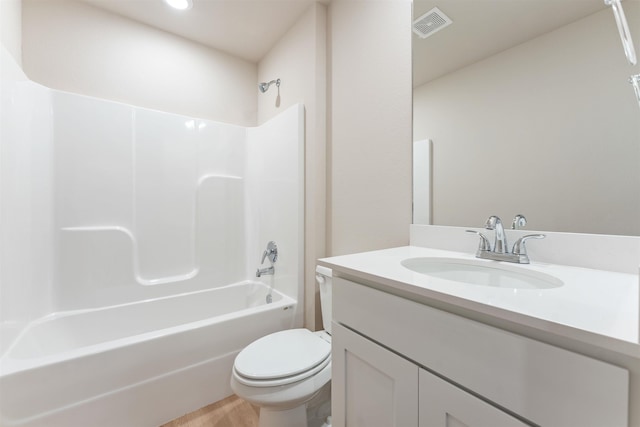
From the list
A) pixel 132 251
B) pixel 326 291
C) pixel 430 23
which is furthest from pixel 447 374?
pixel 132 251

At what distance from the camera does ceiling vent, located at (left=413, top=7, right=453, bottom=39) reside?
3.79 feet

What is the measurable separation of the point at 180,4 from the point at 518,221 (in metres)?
2.32

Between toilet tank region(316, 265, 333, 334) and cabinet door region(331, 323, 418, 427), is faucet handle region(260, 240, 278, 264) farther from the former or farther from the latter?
cabinet door region(331, 323, 418, 427)

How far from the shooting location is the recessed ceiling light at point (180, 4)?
170 cm

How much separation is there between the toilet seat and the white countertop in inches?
23.7

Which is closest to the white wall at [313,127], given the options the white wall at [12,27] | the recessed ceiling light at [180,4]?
the recessed ceiling light at [180,4]

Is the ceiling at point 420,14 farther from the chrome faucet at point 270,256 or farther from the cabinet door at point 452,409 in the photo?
the chrome faucet at point 270,256

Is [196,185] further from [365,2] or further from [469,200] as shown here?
[469,200]

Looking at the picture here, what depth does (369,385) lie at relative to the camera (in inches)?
31.0

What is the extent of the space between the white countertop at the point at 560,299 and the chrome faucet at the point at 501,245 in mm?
48

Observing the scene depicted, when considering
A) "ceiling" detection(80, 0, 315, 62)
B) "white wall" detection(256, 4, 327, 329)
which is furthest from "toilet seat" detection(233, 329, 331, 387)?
"ceiling" detection(80, 0, 315, 62)

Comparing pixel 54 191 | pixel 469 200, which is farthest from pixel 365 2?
pixel 54 191

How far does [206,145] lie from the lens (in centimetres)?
217

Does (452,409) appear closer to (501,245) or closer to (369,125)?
(501,245)
